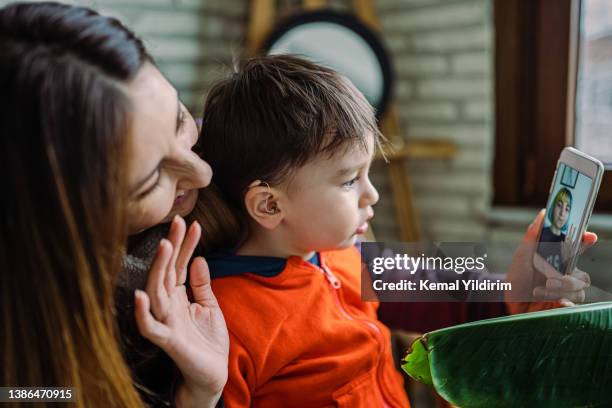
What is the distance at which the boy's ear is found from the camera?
781 mm

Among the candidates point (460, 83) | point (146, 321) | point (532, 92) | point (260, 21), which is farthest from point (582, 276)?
point (260, 21)

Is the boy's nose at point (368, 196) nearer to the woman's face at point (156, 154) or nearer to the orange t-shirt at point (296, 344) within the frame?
the orange t-shirt at point (296, 344)

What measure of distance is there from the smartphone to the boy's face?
23 cm

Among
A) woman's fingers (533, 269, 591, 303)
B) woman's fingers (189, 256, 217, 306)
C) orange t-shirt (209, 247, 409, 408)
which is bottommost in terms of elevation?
orange t-shirt (209, 247, 409, 408)

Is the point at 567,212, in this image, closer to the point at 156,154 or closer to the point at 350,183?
the point at 350,183

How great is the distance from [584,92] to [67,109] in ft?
5.18

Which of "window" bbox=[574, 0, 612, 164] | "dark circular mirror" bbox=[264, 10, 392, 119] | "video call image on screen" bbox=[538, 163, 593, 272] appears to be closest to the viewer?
"video call image on screen" bbox=[538, 163, 593, 272]

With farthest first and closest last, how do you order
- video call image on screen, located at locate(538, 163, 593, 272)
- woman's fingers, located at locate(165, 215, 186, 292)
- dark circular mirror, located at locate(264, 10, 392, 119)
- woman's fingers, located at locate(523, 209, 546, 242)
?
dark circular mirror, located at locate(264, 10, 392, 119), woman's fingers, located at locate(523, 209, 546, 242), video call image on screen, located at locate(538, 163, 593, 272), woman's fingers, located at locate(165, 215, 186, 292)

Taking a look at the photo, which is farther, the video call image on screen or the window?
the window

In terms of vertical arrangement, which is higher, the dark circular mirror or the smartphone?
the dark circular mirror

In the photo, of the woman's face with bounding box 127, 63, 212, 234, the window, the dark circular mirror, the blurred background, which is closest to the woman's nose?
the woman's face with bounding box 127, 63, 212, 234

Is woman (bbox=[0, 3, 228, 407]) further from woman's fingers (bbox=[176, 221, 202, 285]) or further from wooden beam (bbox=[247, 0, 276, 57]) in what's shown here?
wooden beam (bbox=[247, 0, 276, 57])

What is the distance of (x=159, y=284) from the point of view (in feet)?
2.00

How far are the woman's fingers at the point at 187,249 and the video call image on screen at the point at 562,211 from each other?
1.44 ft
